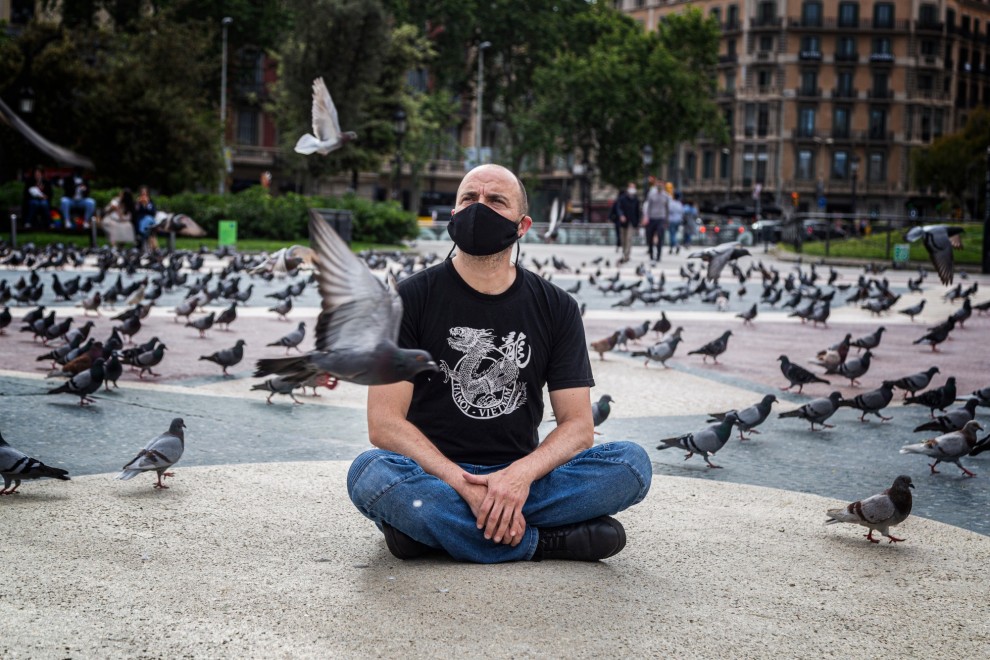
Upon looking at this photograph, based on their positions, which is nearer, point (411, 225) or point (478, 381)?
point (478, 381)

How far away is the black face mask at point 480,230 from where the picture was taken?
12.7ft

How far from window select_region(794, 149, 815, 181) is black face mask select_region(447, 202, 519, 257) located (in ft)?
280

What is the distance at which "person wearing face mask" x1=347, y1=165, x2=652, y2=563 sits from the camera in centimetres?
384

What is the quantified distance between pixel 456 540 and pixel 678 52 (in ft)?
199

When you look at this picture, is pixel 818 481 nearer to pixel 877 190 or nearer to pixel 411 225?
pixel 411 225

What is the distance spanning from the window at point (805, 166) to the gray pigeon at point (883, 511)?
3324 inches

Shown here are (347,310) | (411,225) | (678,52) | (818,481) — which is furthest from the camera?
(678,52)

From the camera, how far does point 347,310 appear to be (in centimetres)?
331

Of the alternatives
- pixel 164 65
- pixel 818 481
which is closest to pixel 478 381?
pixel 818 481

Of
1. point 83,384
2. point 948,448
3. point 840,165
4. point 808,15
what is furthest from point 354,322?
point 808,15

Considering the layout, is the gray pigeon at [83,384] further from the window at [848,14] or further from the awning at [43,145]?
the window at [848,14]

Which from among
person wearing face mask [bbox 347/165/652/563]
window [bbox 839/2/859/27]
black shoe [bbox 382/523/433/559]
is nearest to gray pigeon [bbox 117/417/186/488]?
person wearing face mask [bbox 347/165/652/563]

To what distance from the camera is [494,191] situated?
12.9 feet

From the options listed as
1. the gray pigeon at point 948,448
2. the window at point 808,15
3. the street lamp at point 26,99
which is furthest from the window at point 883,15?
the gray pigeon at point 948,448
